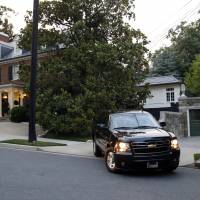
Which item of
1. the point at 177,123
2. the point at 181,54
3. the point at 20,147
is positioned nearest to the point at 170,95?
the point at 181,54

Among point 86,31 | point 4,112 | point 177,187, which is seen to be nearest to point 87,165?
point 177,187

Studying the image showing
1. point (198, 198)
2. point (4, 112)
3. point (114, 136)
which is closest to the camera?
point (198, 198)

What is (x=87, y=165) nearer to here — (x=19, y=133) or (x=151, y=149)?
(x=151, y=149)

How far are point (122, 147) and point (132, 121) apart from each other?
1996 mm

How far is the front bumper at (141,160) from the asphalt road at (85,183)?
265 millimetres

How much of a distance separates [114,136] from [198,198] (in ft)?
13.4

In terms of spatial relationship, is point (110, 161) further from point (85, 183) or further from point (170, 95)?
point (170, 95)

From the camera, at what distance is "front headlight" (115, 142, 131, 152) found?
12.0m

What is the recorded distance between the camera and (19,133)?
28.7 m

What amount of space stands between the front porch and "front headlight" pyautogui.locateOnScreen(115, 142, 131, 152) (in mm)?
31048

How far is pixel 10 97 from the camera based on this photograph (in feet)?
141

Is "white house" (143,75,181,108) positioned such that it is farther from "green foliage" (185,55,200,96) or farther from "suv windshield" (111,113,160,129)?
"suv windshield" (111,113,160,129)

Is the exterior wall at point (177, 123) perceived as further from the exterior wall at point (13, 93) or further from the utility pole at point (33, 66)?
the exterior wall at point (13, 93)

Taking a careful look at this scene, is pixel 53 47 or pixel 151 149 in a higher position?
pixel 53 47
